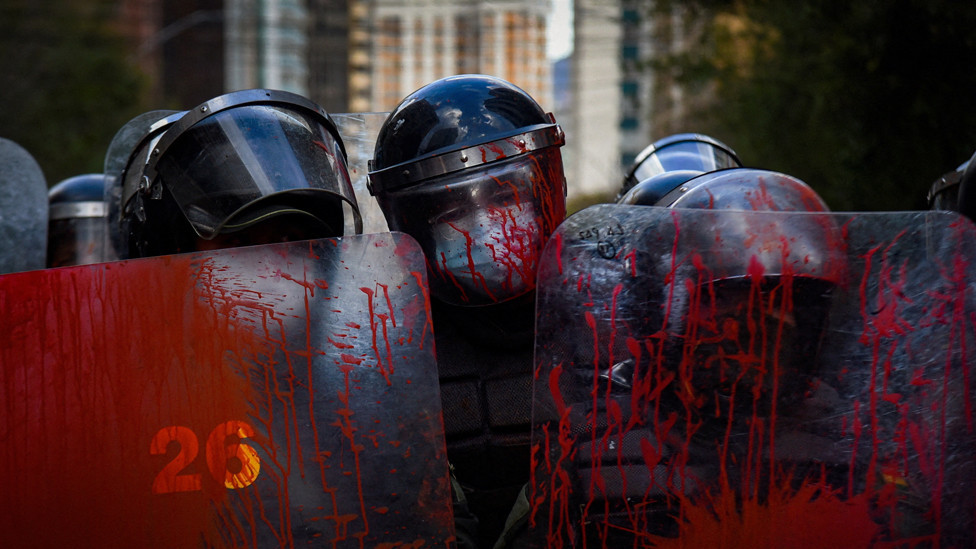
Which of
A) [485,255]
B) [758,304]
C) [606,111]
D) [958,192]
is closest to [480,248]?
[485,255]

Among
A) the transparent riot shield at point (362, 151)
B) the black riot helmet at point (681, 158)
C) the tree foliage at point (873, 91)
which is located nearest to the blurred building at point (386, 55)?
the tree foliage at point (873, 91)

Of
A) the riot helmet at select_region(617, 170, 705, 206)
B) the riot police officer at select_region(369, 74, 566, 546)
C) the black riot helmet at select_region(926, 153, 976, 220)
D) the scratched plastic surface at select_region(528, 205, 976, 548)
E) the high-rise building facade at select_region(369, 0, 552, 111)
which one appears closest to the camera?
the scratched plastic surface at select_region(528, 205, 976, 548)

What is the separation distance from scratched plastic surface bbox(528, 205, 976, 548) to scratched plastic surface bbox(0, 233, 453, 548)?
28cm

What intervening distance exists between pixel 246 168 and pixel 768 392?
1.35 m

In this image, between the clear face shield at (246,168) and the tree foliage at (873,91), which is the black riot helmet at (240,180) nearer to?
the clear face shield at (246,168)

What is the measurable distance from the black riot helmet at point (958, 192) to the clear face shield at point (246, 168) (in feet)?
4.87

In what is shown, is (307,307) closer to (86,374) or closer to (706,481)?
(86,374)

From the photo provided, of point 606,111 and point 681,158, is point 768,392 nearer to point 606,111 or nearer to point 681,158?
point 681,158

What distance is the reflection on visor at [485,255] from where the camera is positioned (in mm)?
2492

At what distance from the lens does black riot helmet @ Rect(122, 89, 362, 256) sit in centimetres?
236

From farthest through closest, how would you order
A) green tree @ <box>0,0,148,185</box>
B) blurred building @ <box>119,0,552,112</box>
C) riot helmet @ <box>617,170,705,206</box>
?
blurred building @ <box>119,0,552,112</box>
green tree @ <box>0,0,148,185</box>
riot helmet @ <box>617,170,705,206</box>

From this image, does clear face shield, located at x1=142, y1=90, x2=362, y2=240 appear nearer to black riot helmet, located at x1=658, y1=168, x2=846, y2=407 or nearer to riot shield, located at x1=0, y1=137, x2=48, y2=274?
riot shield, located at x1=0, y1=137, x2=48, y2=274

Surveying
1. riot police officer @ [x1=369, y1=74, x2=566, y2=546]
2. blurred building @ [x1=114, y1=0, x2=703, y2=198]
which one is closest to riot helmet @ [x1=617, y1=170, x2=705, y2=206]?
riot police officer @ [x1=369, y1=74, x2=566, y2=546]

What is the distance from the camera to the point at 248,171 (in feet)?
7.78
